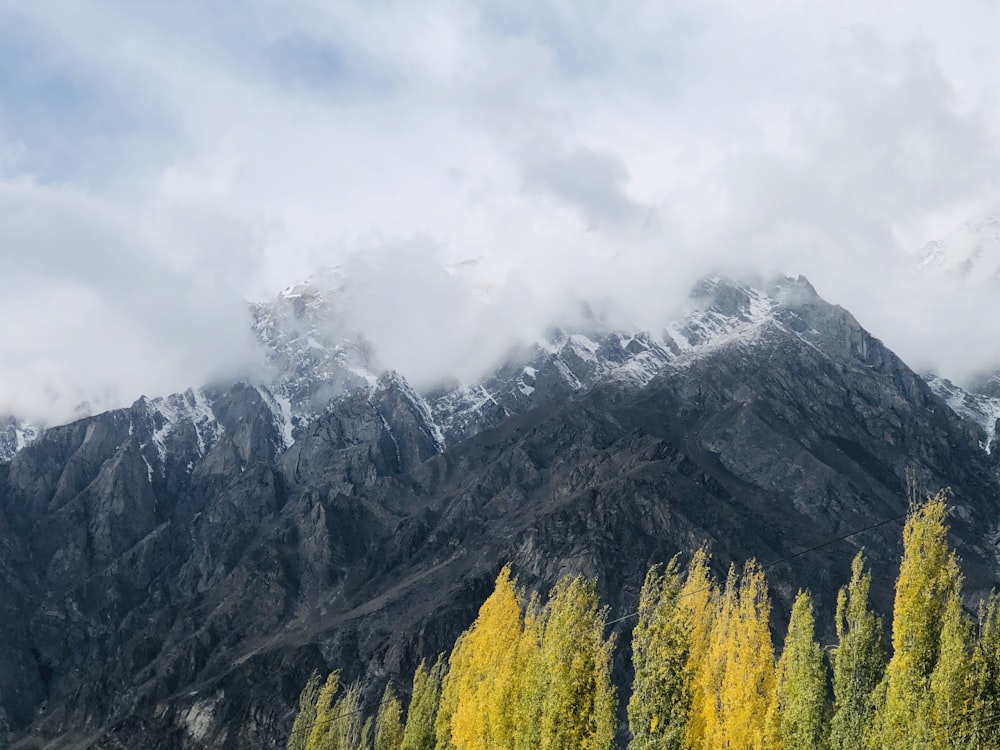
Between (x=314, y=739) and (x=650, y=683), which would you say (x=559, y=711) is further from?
(x=314, y=739)

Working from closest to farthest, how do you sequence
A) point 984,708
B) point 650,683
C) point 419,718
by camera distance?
1. point 984,708
2. point 650,683
3. point 419,718

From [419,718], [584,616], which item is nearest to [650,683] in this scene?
[584,616]

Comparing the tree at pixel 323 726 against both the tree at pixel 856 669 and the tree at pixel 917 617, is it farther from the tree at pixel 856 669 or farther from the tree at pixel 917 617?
the tree at pixel 917 617

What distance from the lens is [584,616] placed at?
170 ft

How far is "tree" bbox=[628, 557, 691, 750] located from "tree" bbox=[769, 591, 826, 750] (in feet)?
22.9

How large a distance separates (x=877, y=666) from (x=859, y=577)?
17.7 feet

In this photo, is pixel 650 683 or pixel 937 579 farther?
pixel 650 683

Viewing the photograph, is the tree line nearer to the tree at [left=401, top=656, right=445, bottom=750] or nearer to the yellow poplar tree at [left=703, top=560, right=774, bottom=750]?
the yellow poplar tree at [left=703, top=560, right=774, bottom=750]

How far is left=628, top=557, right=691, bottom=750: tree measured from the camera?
4822cm

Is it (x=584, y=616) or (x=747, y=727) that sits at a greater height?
(x=584, y=616)

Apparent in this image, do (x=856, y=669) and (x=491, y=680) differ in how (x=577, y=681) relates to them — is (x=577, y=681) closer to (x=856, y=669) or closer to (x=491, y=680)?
(x=491, y=680)

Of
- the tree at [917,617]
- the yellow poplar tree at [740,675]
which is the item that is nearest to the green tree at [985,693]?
the tree at [917,617]

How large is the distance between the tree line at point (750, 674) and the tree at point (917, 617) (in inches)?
2.4

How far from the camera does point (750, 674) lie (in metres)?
51.6
